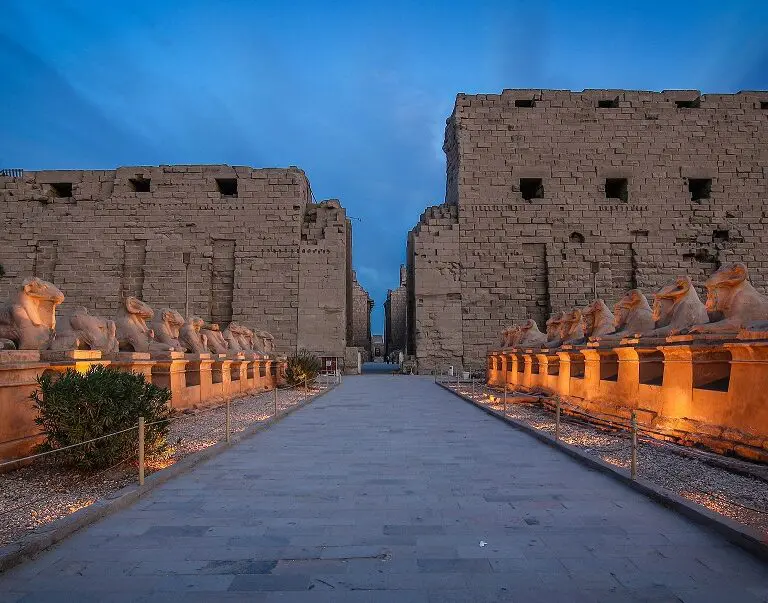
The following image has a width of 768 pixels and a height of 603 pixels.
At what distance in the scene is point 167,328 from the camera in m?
10.2

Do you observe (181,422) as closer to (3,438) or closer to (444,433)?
(3,438)

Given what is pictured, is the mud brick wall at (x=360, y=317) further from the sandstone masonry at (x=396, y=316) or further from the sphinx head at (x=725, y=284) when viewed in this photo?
the sphinx head at (x=725, y=284)

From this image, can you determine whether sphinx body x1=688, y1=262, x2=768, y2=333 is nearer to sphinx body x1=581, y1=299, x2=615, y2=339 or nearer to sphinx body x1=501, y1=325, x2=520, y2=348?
sphinx body x1=581, y1=299, x2=615, y2=339

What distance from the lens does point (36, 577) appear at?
2.88 m

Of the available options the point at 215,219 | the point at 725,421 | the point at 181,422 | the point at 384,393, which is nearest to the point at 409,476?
the point at 725,421

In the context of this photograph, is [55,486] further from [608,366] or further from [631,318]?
[631,318]

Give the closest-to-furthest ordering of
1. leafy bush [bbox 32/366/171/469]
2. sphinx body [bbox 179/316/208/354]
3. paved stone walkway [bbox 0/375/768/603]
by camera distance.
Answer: paved stone walkway [bbox 0/375/768/603], leafy bush [bbox 32/366/171/469], sphinx body [bbox 179/316/208/354]

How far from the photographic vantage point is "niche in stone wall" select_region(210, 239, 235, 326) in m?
25.6

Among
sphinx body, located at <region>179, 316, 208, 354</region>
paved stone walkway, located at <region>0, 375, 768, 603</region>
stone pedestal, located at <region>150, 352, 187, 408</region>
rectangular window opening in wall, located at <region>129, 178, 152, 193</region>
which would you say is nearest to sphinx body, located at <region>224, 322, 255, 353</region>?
sphinx body, located at <region>179, 316, 208, 354</region>

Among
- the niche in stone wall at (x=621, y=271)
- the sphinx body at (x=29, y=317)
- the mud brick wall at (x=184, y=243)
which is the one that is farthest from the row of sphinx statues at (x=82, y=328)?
the niche in stone wall at (x=621, y=271)

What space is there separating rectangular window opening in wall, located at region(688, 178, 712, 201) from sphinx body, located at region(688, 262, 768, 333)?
876 inches

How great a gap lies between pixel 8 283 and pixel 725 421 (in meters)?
29.0

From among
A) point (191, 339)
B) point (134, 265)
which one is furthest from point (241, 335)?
point (134, 265)

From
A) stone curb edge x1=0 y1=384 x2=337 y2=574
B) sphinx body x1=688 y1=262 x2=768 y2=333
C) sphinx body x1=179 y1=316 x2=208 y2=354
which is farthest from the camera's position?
sphinx body x1=179 y1=316 x2=208 y2=354
